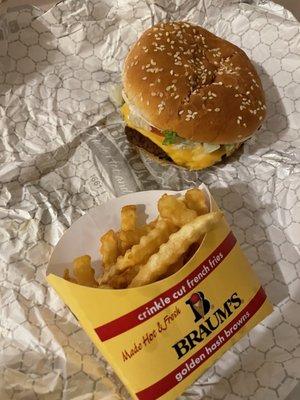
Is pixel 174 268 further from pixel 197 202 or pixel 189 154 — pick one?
pixel 189 154

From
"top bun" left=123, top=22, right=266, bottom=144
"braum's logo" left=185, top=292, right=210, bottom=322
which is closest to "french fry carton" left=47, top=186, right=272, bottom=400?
"braum's logo" left=185, top=292, right=210, bottom=322

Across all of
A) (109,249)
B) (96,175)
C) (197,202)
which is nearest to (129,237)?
(109,249)

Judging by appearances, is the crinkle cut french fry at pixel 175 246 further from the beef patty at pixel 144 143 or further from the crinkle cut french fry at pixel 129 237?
the beef patty at pixel 144 143

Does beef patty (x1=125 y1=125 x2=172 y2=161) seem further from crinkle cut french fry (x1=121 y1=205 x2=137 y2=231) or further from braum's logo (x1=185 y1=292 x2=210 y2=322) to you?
braum's logo (x1=185 y1=292 x2=210 y2=322)

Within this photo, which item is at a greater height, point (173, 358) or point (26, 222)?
point (173, 358)

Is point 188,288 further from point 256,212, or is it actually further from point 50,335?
point 256,212

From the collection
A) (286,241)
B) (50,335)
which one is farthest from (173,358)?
(286,241)

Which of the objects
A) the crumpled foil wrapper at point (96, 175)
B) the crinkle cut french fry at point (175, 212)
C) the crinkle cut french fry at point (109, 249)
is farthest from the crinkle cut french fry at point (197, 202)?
the crumpled foil wrapper at point (96, 175)
